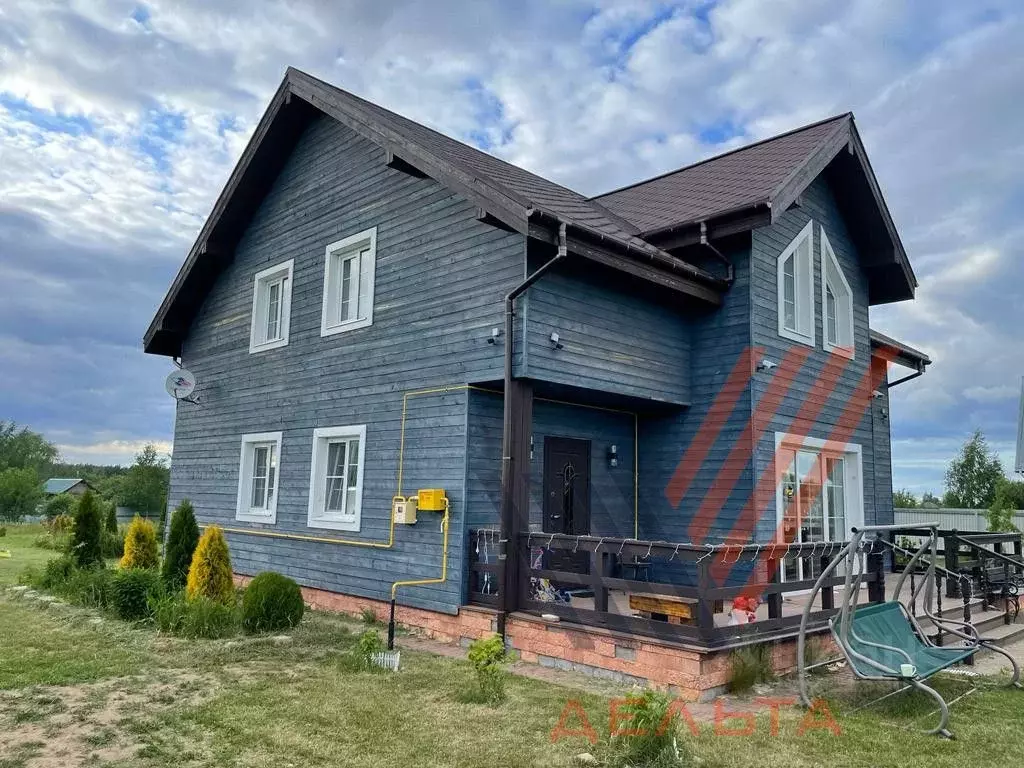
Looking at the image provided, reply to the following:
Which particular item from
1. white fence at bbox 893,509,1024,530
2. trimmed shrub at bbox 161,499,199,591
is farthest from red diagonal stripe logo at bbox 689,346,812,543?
white fence at bbox 893,509,1024,530

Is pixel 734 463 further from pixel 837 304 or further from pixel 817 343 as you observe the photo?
pixel 837 304

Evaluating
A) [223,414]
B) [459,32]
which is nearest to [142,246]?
[223,414]

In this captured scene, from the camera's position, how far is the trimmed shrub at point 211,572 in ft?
27.3

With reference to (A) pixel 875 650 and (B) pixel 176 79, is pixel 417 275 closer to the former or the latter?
(B) pixel 176 79

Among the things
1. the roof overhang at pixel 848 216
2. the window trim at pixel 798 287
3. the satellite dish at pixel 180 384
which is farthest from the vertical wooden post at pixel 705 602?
the satellite dish at pixel 180 384

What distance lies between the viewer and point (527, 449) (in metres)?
7.52

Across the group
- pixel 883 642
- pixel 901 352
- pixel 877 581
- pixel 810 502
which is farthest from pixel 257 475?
pixel 901 352

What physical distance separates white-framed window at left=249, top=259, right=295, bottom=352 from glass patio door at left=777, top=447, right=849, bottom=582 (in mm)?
7687

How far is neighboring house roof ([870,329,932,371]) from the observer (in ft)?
41.0

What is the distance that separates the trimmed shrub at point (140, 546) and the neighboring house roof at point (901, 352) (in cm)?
1183

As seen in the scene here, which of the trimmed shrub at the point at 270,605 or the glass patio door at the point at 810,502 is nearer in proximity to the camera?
the trimmed shrub at the point at 270,605

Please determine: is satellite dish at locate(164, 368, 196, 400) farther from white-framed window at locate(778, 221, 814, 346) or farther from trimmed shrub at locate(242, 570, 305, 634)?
white-framed window at locate(778, 221, 814, 346)

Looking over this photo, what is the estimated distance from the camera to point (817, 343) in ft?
34.2

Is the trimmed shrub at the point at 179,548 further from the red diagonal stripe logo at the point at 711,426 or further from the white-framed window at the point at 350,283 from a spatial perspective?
the red diagonal stripe logo at the point at 711,426
